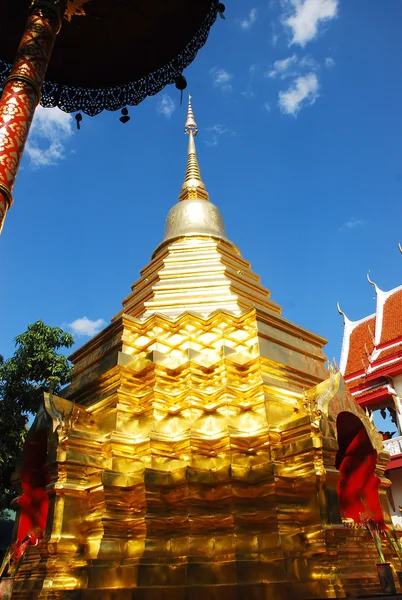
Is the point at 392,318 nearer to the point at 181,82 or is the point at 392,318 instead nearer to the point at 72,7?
the point at 181,82

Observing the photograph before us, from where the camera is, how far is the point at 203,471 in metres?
5.77

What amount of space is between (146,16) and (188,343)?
14.4 ft

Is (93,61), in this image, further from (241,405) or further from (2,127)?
(241,405)

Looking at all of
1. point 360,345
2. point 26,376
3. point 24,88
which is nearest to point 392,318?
point 360,345

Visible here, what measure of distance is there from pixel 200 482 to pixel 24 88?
446 centimetres

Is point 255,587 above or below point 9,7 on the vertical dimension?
below

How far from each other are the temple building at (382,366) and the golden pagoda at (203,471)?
689cm

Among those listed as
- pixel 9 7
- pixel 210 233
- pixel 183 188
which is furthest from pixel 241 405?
pixel 183 188

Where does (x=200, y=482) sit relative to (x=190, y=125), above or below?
below

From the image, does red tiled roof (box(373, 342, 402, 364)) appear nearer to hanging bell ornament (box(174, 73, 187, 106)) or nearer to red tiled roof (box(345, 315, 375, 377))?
red tiled roof (box(345, 315, 375, 377))

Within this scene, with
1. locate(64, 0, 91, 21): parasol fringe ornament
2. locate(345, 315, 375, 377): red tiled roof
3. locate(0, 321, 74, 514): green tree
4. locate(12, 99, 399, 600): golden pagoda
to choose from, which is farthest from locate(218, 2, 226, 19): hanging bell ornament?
locate(345, 315, 375, 377): red tiled roof

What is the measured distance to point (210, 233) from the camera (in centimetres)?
1017

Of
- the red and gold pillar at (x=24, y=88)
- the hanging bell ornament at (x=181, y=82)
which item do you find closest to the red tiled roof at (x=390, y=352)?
the hanging bell ornament at (x=181, y=82)

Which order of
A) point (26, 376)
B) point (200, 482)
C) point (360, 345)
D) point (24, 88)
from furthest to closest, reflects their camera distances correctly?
1. point (360, 345)
2. point (26, 376)
3. point (200, 482)
4. point (24, 88)
